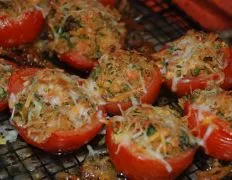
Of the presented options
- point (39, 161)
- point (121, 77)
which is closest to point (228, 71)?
point (121, 77)

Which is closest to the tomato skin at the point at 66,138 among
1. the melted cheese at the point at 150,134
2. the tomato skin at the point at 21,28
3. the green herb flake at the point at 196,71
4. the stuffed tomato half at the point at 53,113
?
the stuffed tomato half at the point at 53,113

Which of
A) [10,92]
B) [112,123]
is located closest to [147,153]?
[112,123]

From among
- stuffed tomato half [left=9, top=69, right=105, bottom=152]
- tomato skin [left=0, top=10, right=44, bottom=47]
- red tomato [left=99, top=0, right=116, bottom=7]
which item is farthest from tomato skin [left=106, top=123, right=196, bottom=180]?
red tomato [left=99, top=0, right=116, bottom=7]

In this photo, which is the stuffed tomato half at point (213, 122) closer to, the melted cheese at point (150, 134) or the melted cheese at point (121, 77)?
the melted cheese at point (150, 134)

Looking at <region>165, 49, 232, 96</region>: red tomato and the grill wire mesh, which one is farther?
<region>165, 49, 232, 96</region>: red tomato

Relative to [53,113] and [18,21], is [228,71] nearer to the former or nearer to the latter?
[53,113]

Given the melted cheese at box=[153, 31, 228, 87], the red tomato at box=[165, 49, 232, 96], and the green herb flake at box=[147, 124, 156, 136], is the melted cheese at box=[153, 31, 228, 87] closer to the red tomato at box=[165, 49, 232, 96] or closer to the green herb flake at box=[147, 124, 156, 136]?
the red tomato at box=[165, 49, 232, 96]

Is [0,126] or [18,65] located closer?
[0,126]

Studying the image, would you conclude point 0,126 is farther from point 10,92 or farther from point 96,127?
point 96,127
